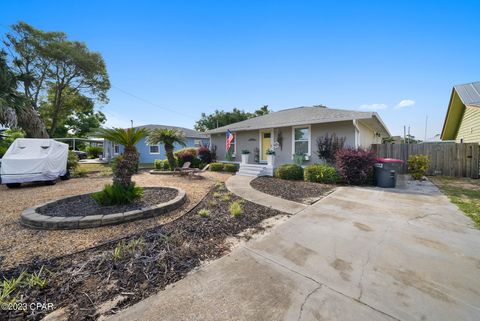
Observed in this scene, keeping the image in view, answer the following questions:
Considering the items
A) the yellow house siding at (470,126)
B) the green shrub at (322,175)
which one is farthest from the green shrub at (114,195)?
the yellow house siding at (470,126)

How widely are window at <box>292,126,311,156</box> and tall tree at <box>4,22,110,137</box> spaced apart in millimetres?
19516

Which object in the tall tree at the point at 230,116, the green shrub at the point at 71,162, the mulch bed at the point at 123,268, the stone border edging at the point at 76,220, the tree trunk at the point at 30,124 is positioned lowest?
the mulch bed at the point at 123,268

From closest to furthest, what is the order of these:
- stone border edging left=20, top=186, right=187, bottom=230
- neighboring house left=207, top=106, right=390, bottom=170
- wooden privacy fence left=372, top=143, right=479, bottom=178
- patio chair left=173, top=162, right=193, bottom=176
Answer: stone border edging left=20, top=186, right=187, bottom=230 < neighboring house left=207, top=106, right=390, bottom=170 < wooden privacy fence left=372, top=143, right=479, bottom=178 < patio chair left=173, top=162, right=193, bottom=176

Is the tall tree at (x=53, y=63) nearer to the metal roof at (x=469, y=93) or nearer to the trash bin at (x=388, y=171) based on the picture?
the trash bin at (x=388, y=171)

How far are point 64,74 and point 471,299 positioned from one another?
86.9ft

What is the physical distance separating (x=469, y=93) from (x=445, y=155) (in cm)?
354

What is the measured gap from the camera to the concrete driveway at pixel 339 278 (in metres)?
1.62

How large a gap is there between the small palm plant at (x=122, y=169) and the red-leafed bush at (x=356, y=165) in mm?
7222

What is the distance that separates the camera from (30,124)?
10156 millimetres

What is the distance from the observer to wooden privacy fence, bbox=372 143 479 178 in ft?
28.5

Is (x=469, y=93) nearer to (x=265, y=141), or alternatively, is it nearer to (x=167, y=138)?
(x=265, y=141)

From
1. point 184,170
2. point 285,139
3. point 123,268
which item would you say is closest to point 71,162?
point 184,170

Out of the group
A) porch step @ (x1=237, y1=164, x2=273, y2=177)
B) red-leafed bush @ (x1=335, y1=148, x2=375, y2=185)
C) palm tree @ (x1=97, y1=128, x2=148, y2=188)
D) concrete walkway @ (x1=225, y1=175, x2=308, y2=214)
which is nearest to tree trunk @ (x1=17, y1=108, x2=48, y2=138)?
palm tree @ (x1=97, y1=128, x2=148, y2=188)

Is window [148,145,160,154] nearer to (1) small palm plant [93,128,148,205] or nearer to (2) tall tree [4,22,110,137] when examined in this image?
(2) tall tree [4,22,110,137]
